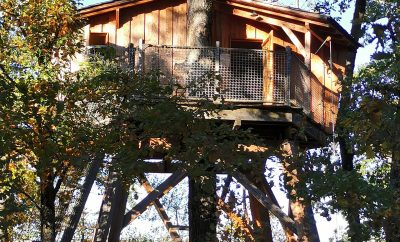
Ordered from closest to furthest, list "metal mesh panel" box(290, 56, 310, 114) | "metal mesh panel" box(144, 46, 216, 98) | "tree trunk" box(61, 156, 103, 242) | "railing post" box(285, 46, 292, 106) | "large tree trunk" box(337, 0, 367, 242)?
"large tree trunk" box(337, 0, 367, 242) < "tree trunk" box(61, 156, 103, 242) < "metal mesh panel" box(144, 46, 216, 98) < "railing post" box(285, 46, 292, 106) < "metal mesh panel" box(290, 56, 310, 114)

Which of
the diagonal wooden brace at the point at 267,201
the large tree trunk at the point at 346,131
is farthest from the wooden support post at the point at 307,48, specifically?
the diagonal wooden brace at the point at 267,201

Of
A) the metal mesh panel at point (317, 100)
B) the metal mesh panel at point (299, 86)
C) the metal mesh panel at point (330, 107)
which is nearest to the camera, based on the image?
the metal mesh panel at point (299, 86)

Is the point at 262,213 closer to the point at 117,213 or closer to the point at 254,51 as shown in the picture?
the point at 117,213

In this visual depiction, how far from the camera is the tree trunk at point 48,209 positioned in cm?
1245

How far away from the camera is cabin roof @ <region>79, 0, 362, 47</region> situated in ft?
53.1

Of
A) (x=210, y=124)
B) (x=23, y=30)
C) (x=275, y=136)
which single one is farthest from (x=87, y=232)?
(x=210, y=124)

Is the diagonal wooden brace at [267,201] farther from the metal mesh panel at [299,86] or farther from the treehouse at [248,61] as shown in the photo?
the metal mesh panel at [299,86]

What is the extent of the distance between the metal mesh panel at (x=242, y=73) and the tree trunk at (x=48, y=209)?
393 cm

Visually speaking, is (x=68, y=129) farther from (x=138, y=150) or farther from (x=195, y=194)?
(x=195, y=194)

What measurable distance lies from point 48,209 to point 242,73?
4771 mm

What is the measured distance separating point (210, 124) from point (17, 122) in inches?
113

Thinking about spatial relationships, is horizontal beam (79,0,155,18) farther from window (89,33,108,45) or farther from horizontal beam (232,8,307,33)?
horizontal beam (232,8,307,33)

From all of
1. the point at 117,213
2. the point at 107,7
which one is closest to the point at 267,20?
the point at 107,7

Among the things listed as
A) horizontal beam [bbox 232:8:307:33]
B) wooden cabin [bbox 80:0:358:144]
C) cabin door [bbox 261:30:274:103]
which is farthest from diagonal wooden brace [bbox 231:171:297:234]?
horizontal beam [bbox 232:8:307:33]
